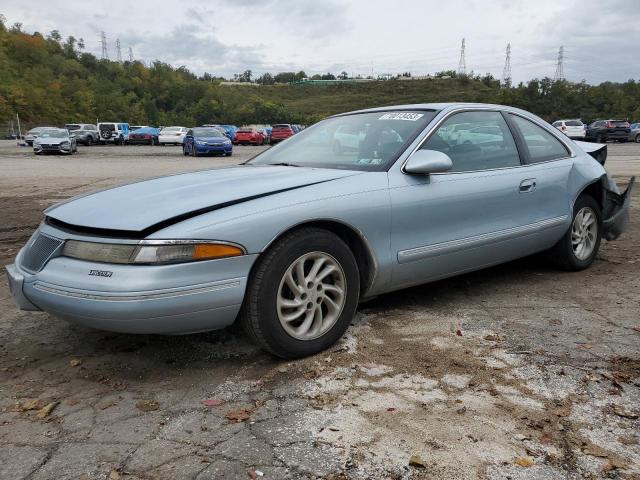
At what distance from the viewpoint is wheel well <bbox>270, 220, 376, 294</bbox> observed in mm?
3359

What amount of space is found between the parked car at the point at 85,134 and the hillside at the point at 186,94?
32.0 m

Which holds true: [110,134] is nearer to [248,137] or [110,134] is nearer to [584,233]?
[248,137]

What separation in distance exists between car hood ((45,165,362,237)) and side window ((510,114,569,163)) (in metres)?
1.83

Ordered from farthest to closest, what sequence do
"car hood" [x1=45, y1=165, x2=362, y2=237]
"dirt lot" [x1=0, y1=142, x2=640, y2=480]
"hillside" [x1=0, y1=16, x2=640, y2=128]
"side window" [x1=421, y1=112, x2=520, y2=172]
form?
"hillside" [x1=0, y1=16, x2=640, y2=128], "side window" [x1=421, y1=112, x2=520, y2=172], "car hood" [x1=45, y1=165, x2=362, y2=237], "dirt lot" [x1=0, y1=142, x2=640, y2=480]

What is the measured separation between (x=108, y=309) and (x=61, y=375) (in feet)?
2.14

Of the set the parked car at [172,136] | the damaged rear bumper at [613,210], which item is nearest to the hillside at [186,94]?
the parked car at [172,136]

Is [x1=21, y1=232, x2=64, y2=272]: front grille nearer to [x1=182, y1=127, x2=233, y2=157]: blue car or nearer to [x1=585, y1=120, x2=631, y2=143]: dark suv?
[x1=182, y1=127, x2=233, y2=157]: blue car

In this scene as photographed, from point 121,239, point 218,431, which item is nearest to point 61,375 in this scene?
point 121,239

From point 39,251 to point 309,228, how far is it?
145 cm

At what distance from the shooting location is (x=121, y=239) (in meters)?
2.83

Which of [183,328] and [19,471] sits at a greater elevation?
[183,328]

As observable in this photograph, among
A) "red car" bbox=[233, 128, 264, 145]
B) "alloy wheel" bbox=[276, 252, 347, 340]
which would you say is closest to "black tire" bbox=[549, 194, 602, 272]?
"alloy wheel" bbox=[276, 252, 347, 340]

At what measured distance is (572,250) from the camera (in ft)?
16.3

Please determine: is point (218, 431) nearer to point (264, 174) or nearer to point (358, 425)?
point (358, 425)
